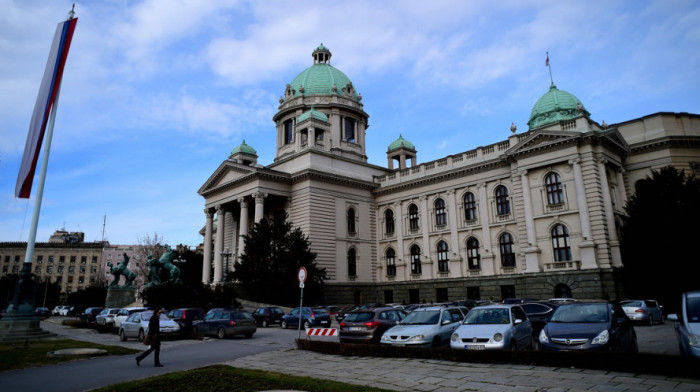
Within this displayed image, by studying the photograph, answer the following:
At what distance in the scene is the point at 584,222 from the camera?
119 feet

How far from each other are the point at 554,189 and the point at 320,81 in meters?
35.5

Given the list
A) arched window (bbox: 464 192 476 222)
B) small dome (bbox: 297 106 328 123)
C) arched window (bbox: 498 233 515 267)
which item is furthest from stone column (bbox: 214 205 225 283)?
arched window (bbox: 498 233 515 267)

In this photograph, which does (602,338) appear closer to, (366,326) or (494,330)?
(494,330)

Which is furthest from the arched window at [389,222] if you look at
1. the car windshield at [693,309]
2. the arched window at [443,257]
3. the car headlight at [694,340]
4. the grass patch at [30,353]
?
the car headlight at [694,340]

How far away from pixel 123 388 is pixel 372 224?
4472cm

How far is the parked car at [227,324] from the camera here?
23578 mm

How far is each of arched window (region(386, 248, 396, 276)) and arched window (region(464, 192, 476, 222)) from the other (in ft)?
34.4

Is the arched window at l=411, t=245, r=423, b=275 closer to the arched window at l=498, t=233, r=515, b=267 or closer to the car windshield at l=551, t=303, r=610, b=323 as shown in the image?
the arched window at l=498, t=233, r=515, b=267

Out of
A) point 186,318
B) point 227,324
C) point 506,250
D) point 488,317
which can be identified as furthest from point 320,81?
point 488,317

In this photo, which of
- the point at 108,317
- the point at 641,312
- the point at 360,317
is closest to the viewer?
the point at 360,317

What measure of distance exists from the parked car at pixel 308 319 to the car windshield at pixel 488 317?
49.7 feet

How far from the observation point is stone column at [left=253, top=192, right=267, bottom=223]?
48016mm

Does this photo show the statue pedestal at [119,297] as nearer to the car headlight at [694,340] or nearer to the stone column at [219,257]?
the stone column at [219,257]

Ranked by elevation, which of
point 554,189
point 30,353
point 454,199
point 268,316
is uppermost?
point 454,199
